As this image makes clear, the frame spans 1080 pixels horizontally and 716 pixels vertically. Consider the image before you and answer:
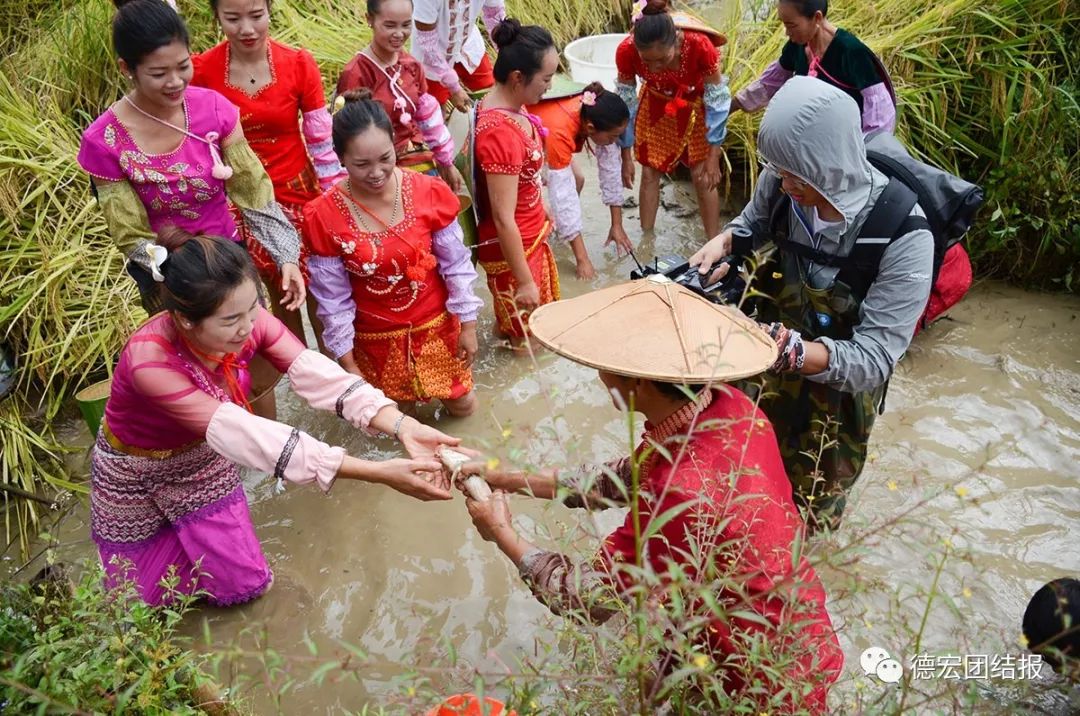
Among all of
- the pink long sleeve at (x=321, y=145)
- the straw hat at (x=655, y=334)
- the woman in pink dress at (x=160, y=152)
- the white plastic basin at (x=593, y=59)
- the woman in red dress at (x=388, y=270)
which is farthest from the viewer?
the white plastic basin at (x=593, y=59)

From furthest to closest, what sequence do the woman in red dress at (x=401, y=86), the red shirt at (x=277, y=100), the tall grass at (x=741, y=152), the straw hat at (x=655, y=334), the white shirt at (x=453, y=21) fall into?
the white shirt at (x=453, y=21)
the tall grass at (x=741, y=152)
the woman in red dress at (x=401, y=86)
the red shirt at (x=277, y=100)
the straw hat at (x=655, y=334)

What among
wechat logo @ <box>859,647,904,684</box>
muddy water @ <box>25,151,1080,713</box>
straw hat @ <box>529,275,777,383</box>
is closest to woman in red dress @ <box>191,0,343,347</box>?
muddy water @ <box>25,151,1080,713</box>

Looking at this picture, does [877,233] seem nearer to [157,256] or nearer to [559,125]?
[157,256]

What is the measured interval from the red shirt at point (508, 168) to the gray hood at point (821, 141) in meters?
1.50

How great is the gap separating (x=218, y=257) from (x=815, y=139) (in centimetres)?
155

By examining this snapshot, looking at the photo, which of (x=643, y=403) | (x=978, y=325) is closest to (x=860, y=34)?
(x=978, y=325)

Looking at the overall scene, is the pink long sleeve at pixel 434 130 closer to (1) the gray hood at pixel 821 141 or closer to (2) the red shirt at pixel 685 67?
(2) the red shirt at pixel 685 67

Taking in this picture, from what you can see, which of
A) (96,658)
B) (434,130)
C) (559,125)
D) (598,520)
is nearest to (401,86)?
(434,130)

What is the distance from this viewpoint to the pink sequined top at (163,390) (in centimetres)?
224

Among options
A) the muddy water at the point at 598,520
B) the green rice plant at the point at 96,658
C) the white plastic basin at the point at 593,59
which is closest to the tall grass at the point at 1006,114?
the muddy water at the point at 598,520

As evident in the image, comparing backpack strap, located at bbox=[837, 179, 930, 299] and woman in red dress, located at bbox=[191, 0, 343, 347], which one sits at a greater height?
backpack strap, located at bbox=[837, 179, 930, 299]

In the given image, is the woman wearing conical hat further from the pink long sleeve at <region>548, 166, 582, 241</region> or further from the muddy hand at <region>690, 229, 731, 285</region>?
the pink long sleeve at <region>548, 166, 582, 241</region>

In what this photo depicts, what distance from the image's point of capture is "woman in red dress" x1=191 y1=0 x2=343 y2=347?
310cm

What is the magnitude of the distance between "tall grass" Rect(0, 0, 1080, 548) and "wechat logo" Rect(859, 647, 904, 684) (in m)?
3.01
